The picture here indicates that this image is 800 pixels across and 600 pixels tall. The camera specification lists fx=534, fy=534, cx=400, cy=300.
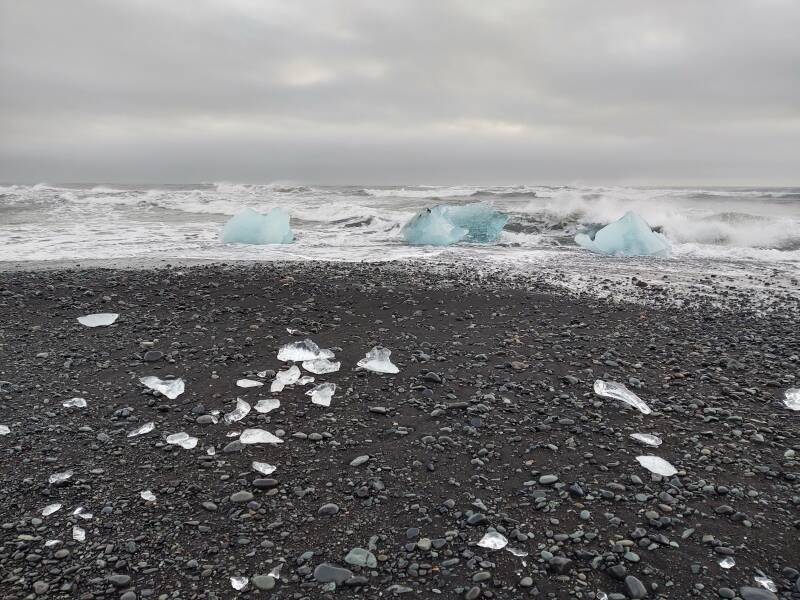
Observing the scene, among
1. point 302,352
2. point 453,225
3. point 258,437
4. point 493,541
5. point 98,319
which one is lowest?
point 493,541

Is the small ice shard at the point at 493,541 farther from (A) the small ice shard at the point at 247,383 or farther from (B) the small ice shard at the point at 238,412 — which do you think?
(A) the small ice shard at the point at 247,383

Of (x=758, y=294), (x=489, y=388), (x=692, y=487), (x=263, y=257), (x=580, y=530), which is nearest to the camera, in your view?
(x=580, y=530)

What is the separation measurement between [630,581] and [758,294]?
24.9 feet

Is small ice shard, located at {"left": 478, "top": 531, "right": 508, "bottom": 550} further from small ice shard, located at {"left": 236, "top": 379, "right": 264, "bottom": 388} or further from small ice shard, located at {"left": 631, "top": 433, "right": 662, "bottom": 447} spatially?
small ice shard, located at {"left": 236, "top": 379, "right": 264, "bottom": 388}

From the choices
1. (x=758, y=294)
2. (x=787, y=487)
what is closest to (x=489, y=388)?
(x=787, y=487)

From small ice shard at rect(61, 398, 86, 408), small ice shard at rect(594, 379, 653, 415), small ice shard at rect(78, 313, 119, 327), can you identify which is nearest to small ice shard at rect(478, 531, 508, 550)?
small ice shard at rect(594, 379, 653, 415)

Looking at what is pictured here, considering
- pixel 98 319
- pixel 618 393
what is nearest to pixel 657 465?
pixel 618 393

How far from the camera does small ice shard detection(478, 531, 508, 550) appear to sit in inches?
110

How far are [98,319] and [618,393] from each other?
547 centimetres

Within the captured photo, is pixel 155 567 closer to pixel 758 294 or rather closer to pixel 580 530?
pixel 580 530

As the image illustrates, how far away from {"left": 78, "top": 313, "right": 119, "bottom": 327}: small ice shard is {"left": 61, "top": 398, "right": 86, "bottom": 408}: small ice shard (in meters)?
1.85

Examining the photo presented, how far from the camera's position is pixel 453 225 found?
618 inches

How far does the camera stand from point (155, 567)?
8.56 feet

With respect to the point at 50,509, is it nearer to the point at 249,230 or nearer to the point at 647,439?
the point at 647,439
